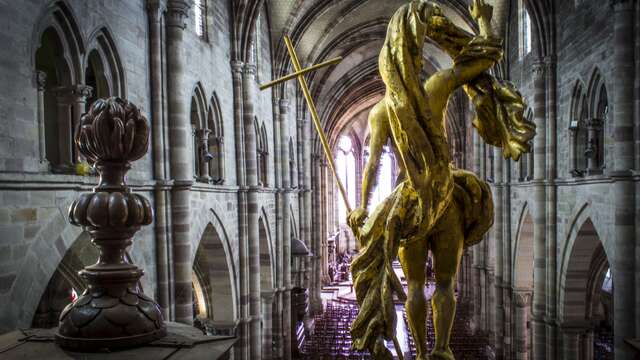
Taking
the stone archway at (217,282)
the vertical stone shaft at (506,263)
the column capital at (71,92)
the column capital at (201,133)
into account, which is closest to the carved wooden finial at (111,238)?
the column capital at (71,92)

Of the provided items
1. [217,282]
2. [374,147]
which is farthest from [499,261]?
[374,147]

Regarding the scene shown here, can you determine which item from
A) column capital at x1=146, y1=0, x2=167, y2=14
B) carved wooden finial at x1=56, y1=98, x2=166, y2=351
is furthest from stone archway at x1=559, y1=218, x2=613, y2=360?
carved wooden finial at x1=56, y1=98, x2=166, y2=351

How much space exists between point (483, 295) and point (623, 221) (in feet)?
48.9

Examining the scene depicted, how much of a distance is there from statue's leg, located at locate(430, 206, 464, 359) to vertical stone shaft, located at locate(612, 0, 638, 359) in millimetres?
8381

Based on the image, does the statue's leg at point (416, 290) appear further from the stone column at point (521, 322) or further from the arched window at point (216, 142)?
the stone column at point (521, 322)

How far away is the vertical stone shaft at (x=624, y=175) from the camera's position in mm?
10576

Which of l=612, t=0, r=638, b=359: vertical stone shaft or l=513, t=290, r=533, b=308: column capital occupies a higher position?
l=612, t=0, r=638, b=359: vertical stone shaft

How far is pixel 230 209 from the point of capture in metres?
14.8

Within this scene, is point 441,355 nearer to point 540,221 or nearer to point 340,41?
point 540,221

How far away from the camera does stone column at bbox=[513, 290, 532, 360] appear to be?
760 inches

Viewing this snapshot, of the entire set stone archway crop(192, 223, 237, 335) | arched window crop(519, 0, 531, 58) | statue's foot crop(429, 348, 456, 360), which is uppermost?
arched window crop(519, 0, 531, 58)

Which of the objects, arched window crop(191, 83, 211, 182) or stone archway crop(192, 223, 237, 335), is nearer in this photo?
arched window crop(191, 83, 211, 182)

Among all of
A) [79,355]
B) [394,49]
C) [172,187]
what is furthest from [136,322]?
[172,187]

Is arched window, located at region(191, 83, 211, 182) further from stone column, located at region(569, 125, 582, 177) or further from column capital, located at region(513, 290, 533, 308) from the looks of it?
column capital, located at region(513, 290, 533, 308)
